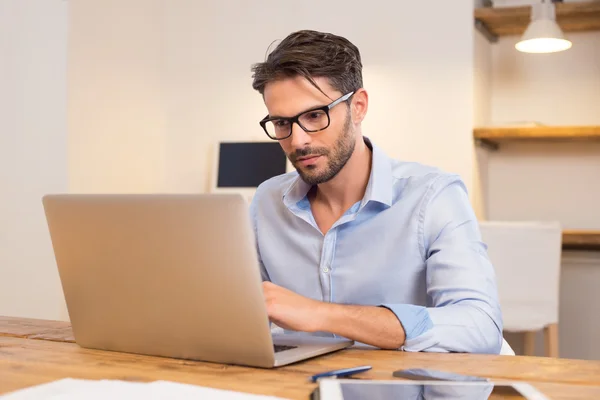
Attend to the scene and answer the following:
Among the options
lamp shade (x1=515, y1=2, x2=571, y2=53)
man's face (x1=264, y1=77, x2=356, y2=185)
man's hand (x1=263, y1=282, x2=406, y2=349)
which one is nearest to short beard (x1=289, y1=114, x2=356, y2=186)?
man's face (x1=264, y1=77, x2=356, y2=185)

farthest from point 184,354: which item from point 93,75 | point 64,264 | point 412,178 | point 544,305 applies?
point 93,75

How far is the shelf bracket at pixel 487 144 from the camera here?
381cm

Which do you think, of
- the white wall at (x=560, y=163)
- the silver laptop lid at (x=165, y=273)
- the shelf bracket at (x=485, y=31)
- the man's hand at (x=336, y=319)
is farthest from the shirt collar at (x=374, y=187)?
the white wall at (x=560, y=163)

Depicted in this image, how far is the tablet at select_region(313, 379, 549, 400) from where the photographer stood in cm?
91

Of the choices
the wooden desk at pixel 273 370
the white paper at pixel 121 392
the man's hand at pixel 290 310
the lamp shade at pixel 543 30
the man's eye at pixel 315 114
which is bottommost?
the wooden desk at pixel 273 370

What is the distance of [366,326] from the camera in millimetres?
1274

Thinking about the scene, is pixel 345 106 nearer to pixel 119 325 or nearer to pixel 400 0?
pixel 119 325

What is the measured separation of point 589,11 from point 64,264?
3.01 m

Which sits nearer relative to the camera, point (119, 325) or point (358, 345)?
point (119, 325)

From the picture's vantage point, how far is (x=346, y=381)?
981 millimetres

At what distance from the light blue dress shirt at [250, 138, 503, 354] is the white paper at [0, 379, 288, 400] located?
56cm

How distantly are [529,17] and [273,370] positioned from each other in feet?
9.82

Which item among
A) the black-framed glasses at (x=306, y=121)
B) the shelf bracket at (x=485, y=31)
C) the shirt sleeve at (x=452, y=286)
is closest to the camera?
the shirt sleeve at (x=452, y=286)

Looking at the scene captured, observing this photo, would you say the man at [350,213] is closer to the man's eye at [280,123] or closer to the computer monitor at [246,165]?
the man's eye at [280,123]
